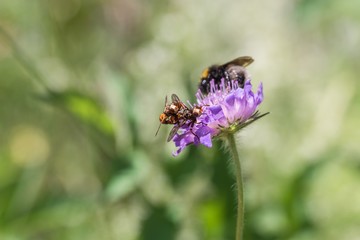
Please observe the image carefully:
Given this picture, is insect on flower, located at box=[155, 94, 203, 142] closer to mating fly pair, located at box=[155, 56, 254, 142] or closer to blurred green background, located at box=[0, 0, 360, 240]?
mating fly pair, located at box=[155, 56, 254, 142]

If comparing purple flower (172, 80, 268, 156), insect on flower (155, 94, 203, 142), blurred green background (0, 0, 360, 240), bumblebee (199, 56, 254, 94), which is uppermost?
blurred green background (0, 0, 360, 240)

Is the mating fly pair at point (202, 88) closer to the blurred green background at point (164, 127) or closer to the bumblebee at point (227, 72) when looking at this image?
the bumblebee at point (227, 72)

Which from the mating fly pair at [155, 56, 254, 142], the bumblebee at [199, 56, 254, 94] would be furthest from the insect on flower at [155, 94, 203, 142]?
the bumblebee at [199, 56, 254, 94]

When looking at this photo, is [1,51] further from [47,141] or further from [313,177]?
[313,177]

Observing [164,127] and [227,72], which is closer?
[227,72]

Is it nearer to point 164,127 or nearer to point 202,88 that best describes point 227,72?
point 202,88

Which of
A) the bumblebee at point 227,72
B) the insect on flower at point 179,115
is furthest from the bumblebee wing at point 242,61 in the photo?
the insect on flower at point 179,115

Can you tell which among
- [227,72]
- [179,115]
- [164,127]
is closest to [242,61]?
[227,72]
